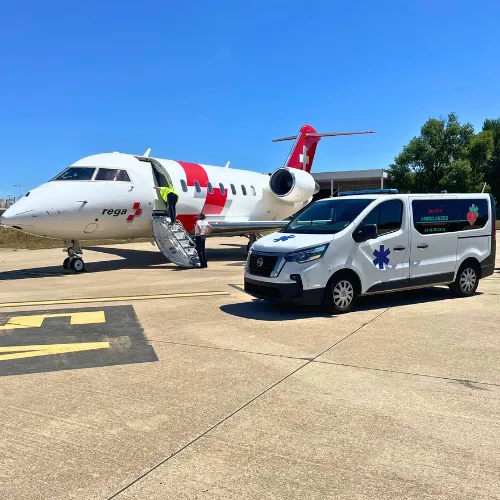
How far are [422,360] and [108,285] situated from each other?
8084 millimetres

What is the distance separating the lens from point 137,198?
14.4 metres

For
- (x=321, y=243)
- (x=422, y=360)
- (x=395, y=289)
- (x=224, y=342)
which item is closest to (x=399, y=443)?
(x=422, y=360)

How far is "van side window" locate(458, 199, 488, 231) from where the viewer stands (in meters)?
9.05

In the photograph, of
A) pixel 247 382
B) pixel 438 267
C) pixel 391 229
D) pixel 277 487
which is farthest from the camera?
pixel 438 267

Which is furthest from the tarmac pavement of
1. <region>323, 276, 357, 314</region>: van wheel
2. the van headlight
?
the van headlight

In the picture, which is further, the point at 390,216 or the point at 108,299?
the point at 108,299

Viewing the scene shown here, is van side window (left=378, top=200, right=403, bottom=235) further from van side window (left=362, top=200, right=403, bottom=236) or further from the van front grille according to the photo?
the van front grille

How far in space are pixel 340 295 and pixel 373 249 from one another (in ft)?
3.24

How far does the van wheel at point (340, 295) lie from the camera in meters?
7.44

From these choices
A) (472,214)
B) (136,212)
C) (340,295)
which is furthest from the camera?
(136,212)

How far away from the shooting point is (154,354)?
18.1 ft

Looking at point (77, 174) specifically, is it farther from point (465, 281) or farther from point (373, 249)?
point (465, 281)

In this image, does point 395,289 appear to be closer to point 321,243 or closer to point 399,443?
point 321,243

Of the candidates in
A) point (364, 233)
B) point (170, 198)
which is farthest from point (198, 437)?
point (170, 198)
